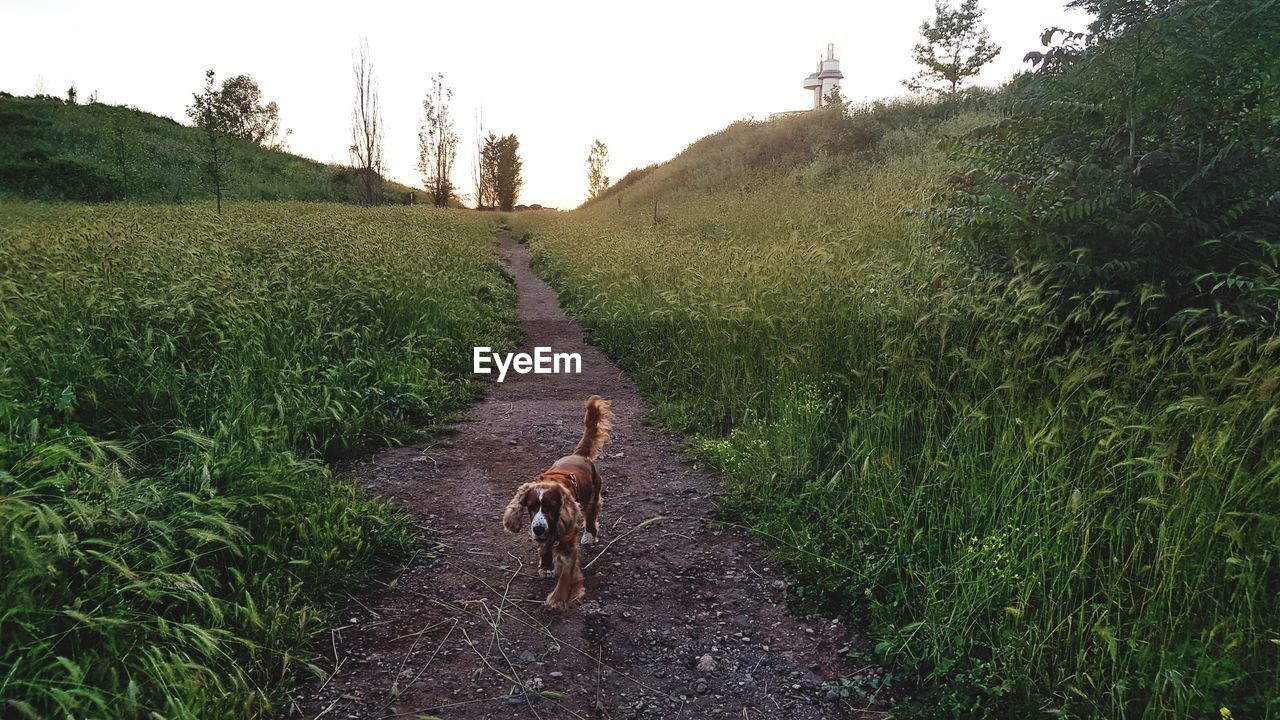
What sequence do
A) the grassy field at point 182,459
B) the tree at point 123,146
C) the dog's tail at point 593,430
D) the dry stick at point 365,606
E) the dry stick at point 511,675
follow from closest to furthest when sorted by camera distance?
1. the grassy field at point 182,459
2. the dry stick at point 511,675
3. the dry stick at point 365,606
4. the dog's tail at point 593,430
5. the tree at point 123,146

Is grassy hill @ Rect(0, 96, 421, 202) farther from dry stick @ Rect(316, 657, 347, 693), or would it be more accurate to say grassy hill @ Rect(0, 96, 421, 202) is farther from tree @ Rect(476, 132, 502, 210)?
dry stick @ Rect(316, 657, 347, 693)

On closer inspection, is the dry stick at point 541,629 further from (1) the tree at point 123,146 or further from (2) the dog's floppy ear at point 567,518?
(1) the tree at point 123,146

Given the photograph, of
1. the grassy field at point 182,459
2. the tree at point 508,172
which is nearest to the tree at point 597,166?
the tree at point 508,172

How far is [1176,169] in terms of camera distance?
4.49 m

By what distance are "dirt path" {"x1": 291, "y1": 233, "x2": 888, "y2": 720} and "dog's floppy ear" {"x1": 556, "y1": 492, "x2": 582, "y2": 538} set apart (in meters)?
0.46

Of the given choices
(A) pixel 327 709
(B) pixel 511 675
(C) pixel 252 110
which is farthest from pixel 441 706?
(C) pixel 252 110

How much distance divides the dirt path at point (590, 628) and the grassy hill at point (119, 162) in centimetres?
3063

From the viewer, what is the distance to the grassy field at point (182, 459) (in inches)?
100

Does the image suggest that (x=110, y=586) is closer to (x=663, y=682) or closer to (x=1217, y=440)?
(x=663, y=682)

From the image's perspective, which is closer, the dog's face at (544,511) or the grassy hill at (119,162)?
the dog's face at (544,511)

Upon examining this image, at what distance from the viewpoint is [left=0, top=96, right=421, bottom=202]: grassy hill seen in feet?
90.7

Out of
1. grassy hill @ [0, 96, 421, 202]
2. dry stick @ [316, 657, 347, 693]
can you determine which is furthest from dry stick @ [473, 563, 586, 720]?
grassy hill @ [0, 96, 421, 202]

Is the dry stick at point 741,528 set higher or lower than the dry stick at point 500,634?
higher

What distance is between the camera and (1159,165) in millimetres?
4492
